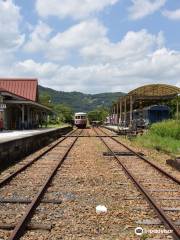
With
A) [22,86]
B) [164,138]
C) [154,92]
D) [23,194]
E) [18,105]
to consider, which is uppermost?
[22,86]

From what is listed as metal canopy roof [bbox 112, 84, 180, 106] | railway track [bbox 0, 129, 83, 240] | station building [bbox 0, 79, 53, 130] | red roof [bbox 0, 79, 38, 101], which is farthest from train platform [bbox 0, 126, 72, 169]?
red roof [bbox 0, 79, 38, 101]

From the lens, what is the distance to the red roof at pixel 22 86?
68500 millimetres

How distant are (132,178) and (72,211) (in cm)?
442

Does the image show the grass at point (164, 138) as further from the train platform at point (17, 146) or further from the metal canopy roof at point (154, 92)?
the metal canopy roof at point (154, 92)

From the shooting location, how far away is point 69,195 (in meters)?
10.0

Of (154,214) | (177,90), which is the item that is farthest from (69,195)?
(177,90)

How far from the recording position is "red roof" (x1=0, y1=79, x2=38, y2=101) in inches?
2697

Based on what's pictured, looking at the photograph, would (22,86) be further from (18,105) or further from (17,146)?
(17,146)

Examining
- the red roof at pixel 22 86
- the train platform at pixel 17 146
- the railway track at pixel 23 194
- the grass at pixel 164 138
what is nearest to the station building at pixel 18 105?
the red roof at pixel 22 86

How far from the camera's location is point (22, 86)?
69.9m

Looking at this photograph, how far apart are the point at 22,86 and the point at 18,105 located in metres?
18.2

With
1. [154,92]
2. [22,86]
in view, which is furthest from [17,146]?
[22,86]

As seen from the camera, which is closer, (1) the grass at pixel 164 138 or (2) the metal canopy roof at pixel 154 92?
(1) the grass at pixel 164 138

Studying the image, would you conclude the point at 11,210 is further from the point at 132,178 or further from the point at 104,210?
the point at 132,178
